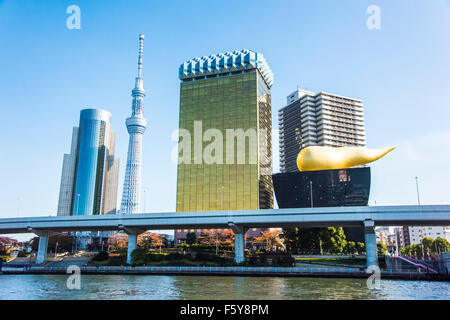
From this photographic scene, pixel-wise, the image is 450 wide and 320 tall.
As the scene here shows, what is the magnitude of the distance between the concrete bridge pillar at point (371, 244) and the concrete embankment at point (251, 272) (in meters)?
6.36

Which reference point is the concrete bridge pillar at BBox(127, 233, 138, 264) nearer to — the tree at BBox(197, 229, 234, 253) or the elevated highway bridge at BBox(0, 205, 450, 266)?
the elevated highway bridge at BBox(0, 205, 450, 266)

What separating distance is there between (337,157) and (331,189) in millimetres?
6780

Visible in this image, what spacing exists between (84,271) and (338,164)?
52070 millimetres

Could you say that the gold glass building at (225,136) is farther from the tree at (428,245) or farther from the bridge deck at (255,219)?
the bridge deck at (255,219)

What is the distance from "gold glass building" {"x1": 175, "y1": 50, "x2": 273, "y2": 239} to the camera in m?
119

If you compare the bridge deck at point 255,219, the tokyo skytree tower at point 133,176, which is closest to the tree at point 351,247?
the bridge deck at point 255,219

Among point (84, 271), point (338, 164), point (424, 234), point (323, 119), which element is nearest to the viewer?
point (84, 271)

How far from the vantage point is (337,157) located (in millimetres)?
79688

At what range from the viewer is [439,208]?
5362cm

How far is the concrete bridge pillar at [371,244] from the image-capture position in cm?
5553

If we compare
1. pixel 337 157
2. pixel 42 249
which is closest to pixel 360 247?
pixel 337 157
